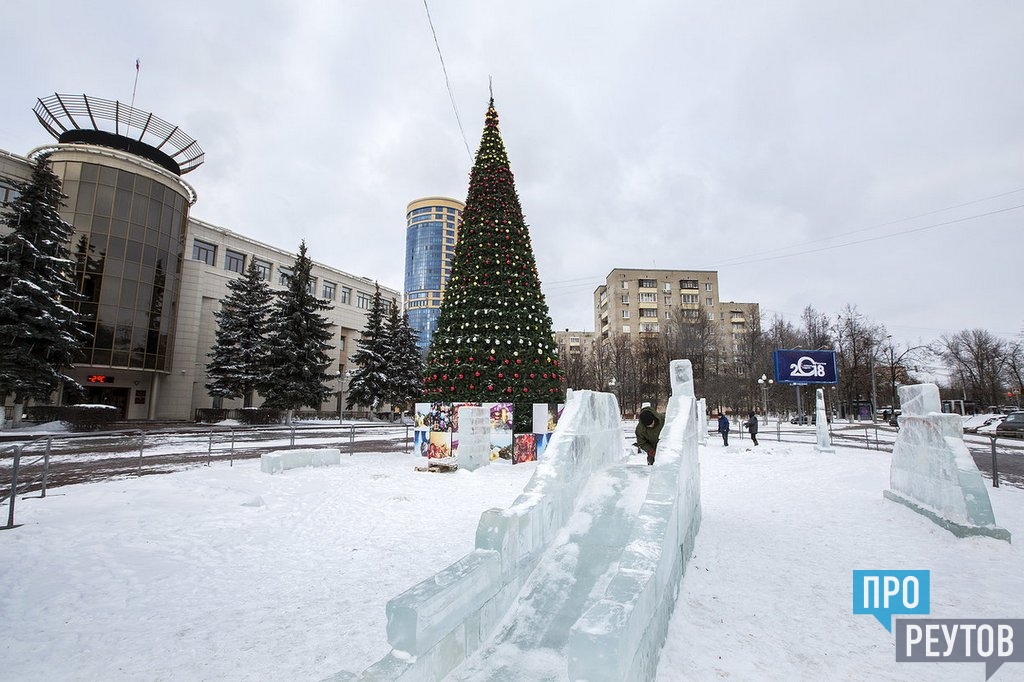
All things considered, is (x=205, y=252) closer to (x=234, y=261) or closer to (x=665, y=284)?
(x=234, y=261)

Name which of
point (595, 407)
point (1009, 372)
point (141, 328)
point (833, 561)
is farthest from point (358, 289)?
point (1009, 372)

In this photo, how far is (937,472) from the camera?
766 cm

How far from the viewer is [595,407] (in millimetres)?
8742

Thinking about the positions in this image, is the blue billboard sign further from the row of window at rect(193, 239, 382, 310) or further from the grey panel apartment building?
the grey panel apartment building

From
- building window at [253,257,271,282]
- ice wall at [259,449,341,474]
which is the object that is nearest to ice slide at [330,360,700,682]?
ice wall at [259,449,341,474]

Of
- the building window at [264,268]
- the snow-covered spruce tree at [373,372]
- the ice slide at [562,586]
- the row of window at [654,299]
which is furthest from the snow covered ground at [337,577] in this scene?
the row of window at [654,299]

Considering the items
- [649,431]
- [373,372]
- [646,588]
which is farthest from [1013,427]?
[373,372]

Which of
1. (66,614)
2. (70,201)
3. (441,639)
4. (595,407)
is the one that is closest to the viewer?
(441,639)

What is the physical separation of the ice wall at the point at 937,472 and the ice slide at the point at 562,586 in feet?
12.4

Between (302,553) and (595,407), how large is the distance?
521 centimetres

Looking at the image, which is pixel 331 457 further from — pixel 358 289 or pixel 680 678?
pixel 358 289

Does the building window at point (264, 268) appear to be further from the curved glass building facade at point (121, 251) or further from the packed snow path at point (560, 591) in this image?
the packed snow path at point (560, 591)

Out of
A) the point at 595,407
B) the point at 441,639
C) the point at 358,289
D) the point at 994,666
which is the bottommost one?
the point at 994,666

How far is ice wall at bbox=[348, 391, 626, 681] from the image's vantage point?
9.68 ft
